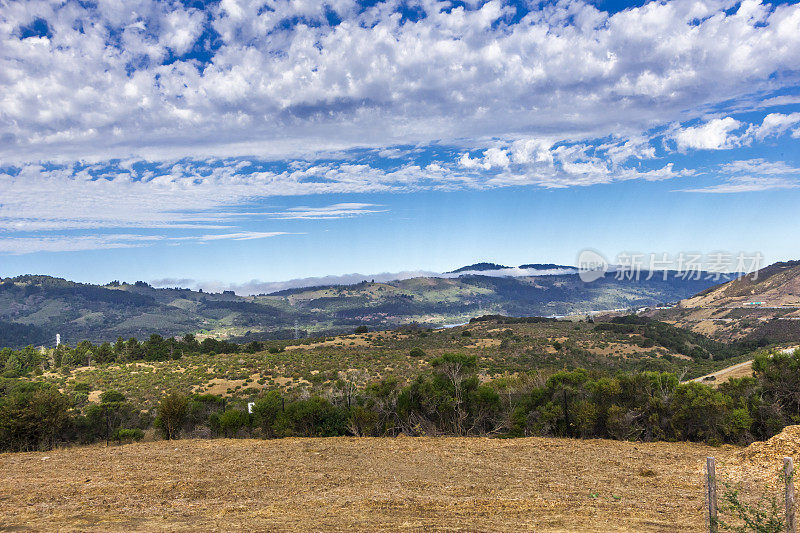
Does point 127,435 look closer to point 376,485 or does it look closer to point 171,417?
point 171,417

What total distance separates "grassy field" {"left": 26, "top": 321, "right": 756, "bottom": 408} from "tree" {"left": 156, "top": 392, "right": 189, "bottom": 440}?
6226 millimetres

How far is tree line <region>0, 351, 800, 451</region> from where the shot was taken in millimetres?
15797

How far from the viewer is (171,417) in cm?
1920

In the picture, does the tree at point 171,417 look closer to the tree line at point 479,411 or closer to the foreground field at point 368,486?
the tree line at point 479,411

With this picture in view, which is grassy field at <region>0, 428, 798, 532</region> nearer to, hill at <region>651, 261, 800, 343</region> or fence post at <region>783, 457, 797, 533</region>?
fence post at <region>783, 457, 797, 533</region>

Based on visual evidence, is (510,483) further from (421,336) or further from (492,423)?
(421,336)

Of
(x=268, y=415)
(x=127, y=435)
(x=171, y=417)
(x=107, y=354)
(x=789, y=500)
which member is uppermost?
(x=789, y=500)

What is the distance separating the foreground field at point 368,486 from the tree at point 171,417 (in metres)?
2.25

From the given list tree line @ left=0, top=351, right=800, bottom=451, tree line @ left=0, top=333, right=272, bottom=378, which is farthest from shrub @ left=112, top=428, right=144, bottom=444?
tree line @ left=0, top=333, right=272, bottom=378

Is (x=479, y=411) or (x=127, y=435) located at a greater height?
(x=479, y=411)

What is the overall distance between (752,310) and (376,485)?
377 ft

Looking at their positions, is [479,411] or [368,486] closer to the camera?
[368,486]

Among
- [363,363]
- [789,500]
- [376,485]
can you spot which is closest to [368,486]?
[376,485]

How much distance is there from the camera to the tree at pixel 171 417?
1906 cm
